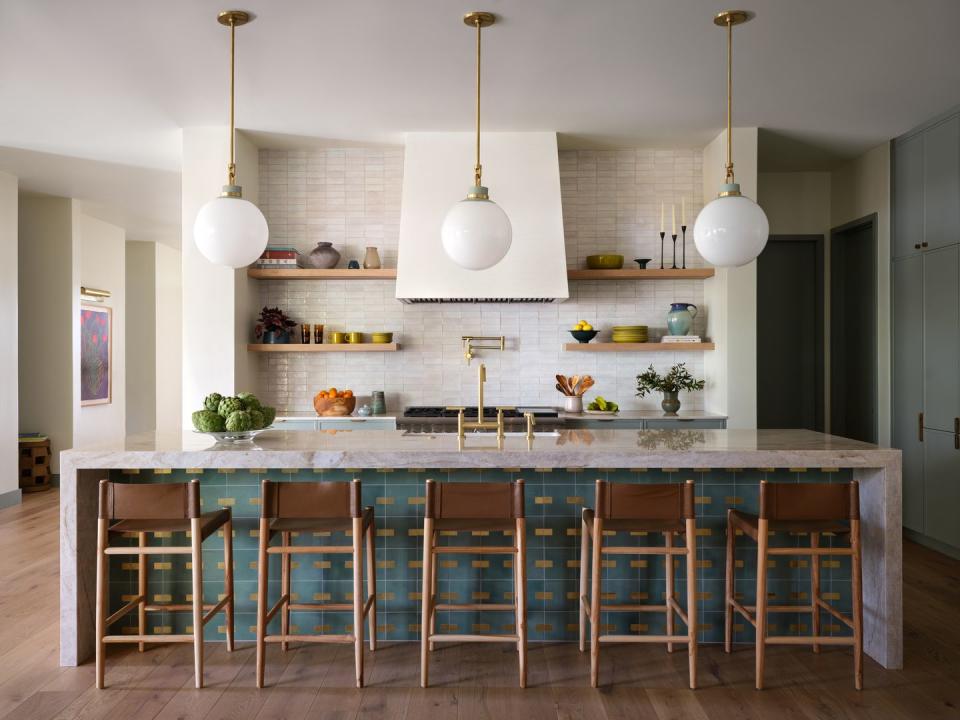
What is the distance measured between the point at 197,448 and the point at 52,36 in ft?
7.39

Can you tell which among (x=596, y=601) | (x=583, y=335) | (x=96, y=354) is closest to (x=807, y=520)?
(x=596, y=601)

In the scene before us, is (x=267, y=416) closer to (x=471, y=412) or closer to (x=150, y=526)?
(x=150, y=526)

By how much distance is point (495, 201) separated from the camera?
5.19 metres

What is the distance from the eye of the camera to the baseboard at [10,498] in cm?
626

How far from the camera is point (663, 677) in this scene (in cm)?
299

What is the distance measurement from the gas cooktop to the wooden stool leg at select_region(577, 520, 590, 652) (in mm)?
1942

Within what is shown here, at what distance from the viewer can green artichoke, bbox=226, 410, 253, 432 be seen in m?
3.15

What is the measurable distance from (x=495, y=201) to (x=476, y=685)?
328 cm

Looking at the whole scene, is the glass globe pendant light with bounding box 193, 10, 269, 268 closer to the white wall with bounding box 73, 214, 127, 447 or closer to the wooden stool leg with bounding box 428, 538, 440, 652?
the wooden stool leg with bounding box 428, 538, 440, 652

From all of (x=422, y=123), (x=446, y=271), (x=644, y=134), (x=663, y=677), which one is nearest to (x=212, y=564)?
(x=663, y=677)

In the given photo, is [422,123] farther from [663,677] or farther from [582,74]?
[663,677]

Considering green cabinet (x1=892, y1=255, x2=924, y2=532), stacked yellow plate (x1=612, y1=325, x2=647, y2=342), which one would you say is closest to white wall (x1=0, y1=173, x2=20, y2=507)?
stacked yellow plate (x1=612, y1=325, x2=647, y2=342)

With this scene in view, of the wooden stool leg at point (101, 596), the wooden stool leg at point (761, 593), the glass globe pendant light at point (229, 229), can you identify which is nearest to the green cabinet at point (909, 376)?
the wooden stool leg at point (761, 593)

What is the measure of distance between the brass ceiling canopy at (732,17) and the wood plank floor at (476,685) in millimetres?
2835
